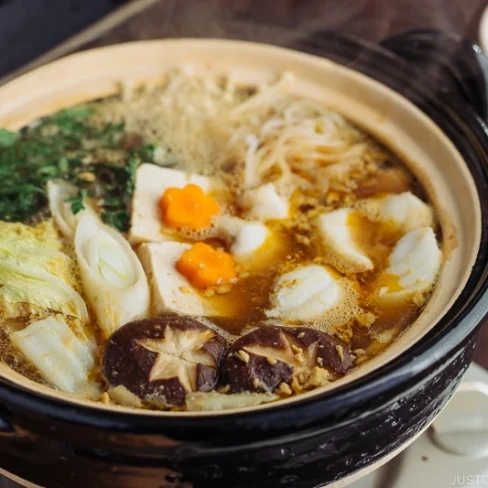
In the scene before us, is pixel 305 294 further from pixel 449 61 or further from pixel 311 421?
pixel 449 61

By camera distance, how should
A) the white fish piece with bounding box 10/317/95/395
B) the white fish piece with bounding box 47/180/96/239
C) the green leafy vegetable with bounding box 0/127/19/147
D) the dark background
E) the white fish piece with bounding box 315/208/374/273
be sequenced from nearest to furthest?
the white fish piece with bounding box 10/317/95/395
the white fish piece with bounding box 315/208/374/273
the white fish piece with bounding box 47/180/96/239
the green leafy vegetable with bounding box 0/127/19/147
the dark background

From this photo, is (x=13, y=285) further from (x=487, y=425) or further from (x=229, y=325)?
(x=487, y=425)

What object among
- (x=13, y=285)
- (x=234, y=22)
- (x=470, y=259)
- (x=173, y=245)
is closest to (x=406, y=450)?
(x=470, y=259)

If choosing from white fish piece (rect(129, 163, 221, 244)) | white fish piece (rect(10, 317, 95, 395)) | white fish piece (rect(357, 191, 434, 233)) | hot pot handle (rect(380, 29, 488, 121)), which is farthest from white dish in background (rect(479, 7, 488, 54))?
white fish piece (rect(10, 317, 95, 395))

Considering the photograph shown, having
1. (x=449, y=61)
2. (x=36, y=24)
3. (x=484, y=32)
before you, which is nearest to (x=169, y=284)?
(x=449, y=61)

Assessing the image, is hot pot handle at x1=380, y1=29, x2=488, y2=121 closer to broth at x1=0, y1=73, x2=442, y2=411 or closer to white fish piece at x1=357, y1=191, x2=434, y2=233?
broth at x1=0, y1=73, x2=442, y2=411
